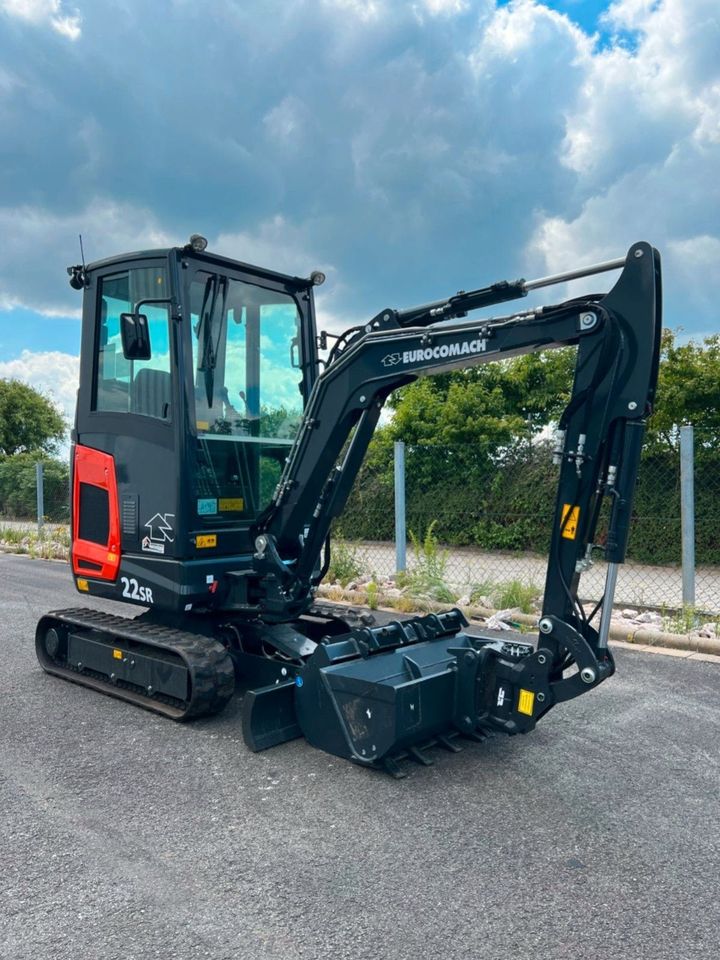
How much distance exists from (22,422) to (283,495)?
3547 cm

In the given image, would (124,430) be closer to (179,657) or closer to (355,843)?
(179,657)

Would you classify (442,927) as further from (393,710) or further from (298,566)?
(298,566)

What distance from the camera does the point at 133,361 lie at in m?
5.59

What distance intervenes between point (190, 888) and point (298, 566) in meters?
2.39

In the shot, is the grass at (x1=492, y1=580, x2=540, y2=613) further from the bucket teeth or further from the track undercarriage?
the bucket teeth

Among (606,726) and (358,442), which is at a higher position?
(358,442)

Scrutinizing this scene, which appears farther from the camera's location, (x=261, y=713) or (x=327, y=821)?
(x=261, y=713)

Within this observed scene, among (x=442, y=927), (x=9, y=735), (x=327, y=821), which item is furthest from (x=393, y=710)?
(x=9, y=735)

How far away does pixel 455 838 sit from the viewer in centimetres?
360

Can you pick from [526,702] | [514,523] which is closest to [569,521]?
[526,702]

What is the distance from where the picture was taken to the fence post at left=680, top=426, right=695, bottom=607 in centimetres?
768

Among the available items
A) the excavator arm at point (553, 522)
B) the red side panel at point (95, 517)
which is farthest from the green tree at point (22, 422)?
the excavator arm at point (553, 522)

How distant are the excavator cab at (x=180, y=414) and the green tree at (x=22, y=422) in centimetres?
3289

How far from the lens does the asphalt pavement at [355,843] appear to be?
2885 millimetres
